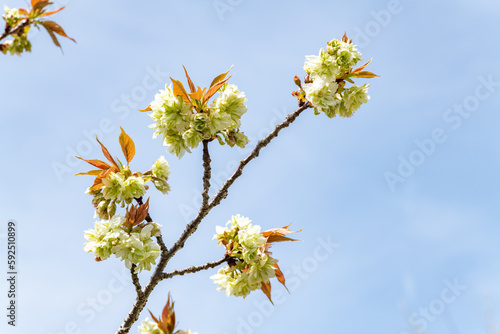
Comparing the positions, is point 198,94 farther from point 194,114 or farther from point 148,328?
point 148,328

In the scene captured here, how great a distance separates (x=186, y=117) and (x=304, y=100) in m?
0.72

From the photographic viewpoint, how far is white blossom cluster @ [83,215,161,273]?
2.37 m

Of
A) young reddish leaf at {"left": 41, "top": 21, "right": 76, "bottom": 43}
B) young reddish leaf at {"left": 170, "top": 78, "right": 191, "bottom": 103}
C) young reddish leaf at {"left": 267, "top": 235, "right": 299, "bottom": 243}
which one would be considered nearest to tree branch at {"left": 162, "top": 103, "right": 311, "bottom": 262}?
young reddish leaf at {"left": 267, "top": 235, "right": 299, "bottom": 243}

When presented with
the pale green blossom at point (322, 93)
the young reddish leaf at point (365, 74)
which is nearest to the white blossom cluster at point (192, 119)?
the pale green blossom at point (322, 93)

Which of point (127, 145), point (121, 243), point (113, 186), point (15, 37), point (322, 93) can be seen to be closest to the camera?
point (15, 37)

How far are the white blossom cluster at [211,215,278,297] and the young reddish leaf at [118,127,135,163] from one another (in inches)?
24.3

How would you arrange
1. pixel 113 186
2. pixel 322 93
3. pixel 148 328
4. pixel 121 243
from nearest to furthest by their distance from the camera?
pixel 148 328, pixel 121 243, pixel 113 186, pixel 322 93

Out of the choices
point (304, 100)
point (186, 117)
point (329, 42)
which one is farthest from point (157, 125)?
point (329, 42)

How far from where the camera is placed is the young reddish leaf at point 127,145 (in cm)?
256

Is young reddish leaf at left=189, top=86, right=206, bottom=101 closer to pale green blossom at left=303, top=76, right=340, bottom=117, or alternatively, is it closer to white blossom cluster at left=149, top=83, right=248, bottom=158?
white blossom cluster at left=149, top=83, right=248, bottom=158

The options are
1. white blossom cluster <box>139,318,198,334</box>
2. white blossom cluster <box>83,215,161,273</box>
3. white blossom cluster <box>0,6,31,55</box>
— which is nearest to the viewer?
white blossom cluster <box>0,6,31,55</box>

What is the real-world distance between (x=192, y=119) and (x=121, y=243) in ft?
2.38

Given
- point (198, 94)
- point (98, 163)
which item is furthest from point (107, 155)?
point (198, 94)

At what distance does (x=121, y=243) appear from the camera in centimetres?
237
